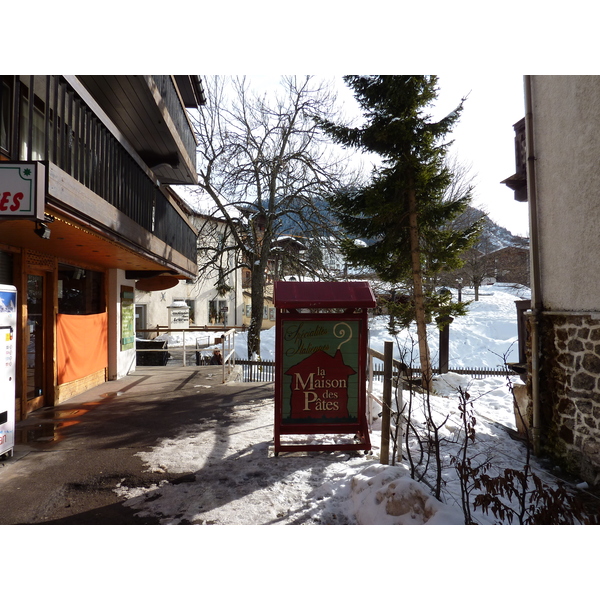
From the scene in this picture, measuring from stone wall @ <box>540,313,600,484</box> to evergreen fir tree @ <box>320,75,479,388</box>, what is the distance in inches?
148

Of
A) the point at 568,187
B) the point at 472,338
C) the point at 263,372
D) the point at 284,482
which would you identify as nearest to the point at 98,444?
the point at 284,482

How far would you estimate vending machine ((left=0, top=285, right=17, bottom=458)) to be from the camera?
14.5 ft

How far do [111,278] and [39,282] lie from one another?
2502mm

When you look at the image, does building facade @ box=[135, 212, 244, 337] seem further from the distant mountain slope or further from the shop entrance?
the distant mountain slope

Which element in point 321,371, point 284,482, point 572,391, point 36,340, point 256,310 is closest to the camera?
point 284,482

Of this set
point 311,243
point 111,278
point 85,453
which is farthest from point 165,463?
point 311,243

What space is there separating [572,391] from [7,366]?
6.87 m

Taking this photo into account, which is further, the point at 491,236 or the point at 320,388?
the point at 491,236

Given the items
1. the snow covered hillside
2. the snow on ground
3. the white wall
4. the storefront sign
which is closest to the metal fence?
the snow covered hillside

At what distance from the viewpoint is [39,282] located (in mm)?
6969

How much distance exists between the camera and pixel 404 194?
10023 mm

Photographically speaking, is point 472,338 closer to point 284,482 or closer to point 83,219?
point 284,482

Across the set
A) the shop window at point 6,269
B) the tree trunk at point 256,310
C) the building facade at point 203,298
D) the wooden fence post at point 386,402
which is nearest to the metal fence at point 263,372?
the tree trunk at point 256,310

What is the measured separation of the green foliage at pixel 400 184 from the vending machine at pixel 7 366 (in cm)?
747
